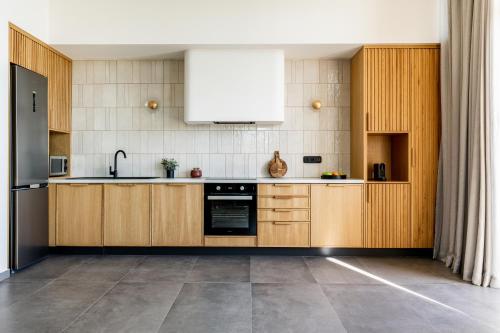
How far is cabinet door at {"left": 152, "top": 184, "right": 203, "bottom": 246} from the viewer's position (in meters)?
4.08

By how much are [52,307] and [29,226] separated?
4.19 ft

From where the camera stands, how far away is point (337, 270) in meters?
3.57

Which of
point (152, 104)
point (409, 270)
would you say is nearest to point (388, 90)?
point (409, 270)

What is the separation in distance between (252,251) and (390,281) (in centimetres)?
152

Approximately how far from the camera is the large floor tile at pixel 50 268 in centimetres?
330

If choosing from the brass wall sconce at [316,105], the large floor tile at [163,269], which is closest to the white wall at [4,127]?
the large floor tile at [163,269]

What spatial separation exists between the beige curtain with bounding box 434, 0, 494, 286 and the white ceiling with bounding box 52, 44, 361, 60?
103 centimetres

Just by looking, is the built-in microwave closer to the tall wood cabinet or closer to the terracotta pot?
the terracotta pot

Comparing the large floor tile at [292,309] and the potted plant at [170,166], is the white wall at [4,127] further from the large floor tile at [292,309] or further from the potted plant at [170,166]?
the large floor tile at [292,309]

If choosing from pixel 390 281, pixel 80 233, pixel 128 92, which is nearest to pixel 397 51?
pixel 390 281

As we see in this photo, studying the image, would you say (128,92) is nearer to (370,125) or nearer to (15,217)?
(15,217)

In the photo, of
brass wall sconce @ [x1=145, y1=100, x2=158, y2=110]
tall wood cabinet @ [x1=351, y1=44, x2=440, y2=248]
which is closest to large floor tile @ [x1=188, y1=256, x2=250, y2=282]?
tall wood cabinet @ [x1=351, y1=44, x2=440, y2=248]

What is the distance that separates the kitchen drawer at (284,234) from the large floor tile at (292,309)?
95cm

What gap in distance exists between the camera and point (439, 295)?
2.88 m
